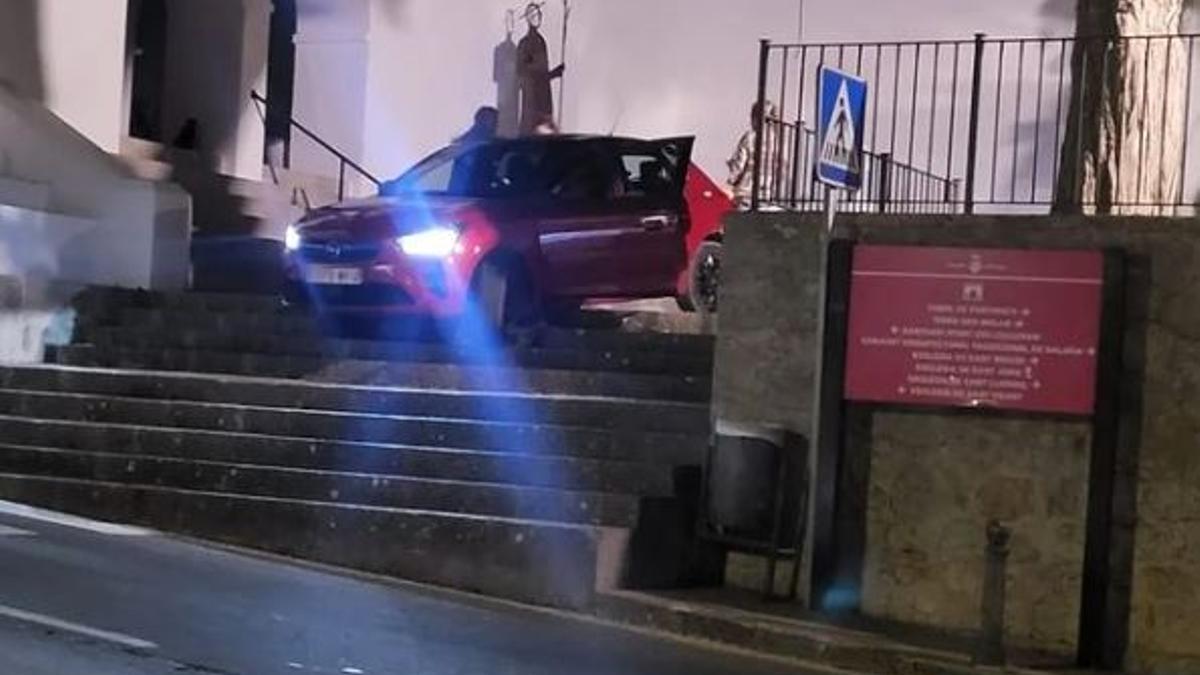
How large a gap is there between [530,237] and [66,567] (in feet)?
16.7

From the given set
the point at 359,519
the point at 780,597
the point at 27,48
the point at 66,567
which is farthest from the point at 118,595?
the point at 27,48

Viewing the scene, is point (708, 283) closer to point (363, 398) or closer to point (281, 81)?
point (363, 398)

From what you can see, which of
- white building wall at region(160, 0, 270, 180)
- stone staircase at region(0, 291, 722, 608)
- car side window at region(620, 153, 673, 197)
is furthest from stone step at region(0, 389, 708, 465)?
white building wall at region(160, 0, 270, 180)

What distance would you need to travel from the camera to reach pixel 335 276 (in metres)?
14.4

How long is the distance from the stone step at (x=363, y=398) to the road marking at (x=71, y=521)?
1.53 metres

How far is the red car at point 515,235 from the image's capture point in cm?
1403

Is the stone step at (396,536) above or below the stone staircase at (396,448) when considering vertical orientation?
below

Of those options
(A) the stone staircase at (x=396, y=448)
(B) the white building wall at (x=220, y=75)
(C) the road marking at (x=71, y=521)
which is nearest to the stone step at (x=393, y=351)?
(A) the stone staircase at (x=396, y=448)

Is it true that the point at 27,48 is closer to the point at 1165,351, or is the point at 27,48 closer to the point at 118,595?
the point at 118,595

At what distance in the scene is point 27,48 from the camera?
19938 mm

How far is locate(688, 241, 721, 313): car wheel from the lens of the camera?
1609cm

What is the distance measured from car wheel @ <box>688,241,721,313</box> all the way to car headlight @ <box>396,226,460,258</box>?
287 cm

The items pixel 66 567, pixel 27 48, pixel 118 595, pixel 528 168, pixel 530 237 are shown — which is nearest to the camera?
pixel 118 595

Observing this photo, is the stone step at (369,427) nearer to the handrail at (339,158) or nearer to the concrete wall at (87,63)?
the concrete wall at (87,63)
